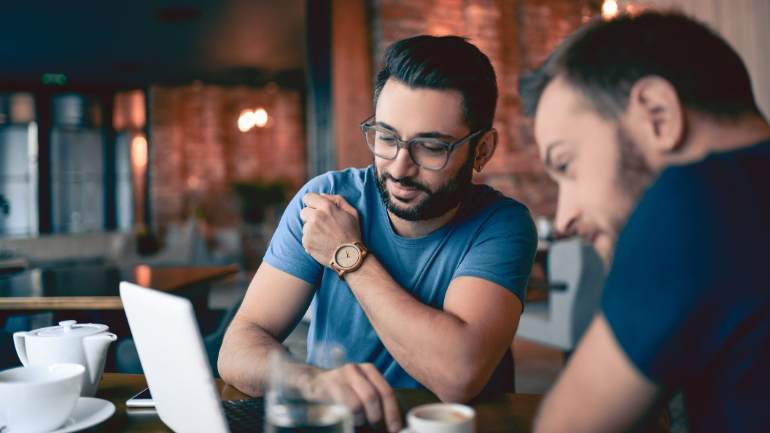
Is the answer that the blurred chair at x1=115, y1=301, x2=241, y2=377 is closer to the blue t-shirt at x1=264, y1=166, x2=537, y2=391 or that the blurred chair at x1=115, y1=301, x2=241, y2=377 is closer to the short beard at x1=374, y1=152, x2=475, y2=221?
the blue t-shirt at x1=264, y1=166, x2=537, y2=391

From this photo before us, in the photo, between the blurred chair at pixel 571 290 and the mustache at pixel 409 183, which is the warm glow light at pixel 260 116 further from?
the mustache at pixel 409 183

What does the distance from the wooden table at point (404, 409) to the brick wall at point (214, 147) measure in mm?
9184

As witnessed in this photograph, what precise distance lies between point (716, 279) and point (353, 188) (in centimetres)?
107

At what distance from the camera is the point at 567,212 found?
2.92ft

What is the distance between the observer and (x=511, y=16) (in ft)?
15.7

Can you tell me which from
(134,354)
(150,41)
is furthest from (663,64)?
(150,41)

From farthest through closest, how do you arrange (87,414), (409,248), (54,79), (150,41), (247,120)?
(247,120) < (54,79) < (150,41) < (409,248) < (87,414)

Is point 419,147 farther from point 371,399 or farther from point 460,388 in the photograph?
point 371,399

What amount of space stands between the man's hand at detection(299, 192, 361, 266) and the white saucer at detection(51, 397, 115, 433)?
521 mm

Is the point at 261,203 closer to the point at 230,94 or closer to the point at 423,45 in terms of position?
the point at 230,94

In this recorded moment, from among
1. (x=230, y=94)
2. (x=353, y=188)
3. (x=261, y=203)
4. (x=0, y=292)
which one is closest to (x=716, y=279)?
(x=353, y=188)

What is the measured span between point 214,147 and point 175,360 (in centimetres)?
1013

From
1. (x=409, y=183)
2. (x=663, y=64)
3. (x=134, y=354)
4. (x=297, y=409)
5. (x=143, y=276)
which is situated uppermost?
(x=663, y=64)

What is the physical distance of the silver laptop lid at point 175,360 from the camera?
0.72 m
